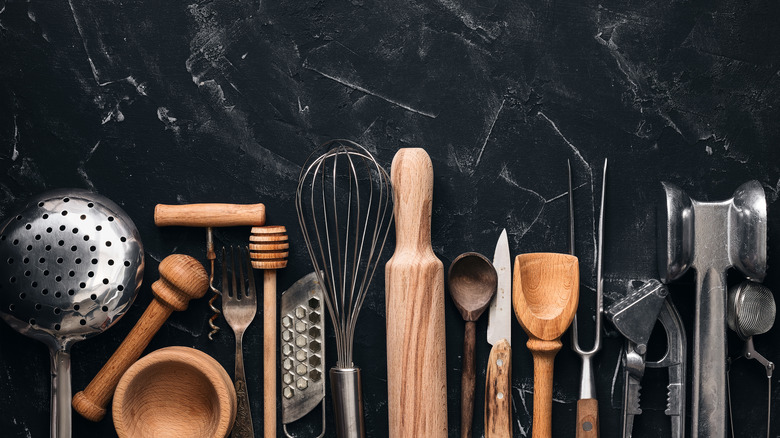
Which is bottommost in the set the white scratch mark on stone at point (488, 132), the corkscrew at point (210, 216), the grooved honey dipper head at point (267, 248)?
the grooved honey dipper head at point (267, 248)

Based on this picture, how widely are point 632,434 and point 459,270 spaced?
33cm

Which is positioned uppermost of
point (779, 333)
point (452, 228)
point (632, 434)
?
point (452, 228)

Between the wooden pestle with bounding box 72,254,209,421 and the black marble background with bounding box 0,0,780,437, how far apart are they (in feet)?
0.11

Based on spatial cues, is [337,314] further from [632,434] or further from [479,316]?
[632,434]

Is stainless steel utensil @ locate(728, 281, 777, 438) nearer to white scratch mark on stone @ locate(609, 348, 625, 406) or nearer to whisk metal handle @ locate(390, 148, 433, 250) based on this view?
white scratch mark on stone @ locate(609, 348, 625, 406)

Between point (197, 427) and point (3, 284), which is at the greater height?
point (3, 284)

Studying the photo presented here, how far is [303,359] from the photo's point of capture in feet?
3.19

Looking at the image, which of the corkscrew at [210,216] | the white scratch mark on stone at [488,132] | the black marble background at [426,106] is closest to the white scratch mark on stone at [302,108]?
the black marble background at [426,106]

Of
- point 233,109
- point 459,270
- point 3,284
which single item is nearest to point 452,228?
point 459,270

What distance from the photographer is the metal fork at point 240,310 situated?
0.97 m

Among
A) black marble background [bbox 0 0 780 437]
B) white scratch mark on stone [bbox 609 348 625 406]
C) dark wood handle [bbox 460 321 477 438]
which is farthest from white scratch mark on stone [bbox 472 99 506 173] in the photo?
white scratch mark on stone [bbox 609 348 625 406]

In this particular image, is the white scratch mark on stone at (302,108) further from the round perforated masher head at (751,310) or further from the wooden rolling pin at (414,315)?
the round perforated masher head at (751,310)

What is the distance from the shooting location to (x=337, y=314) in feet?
3.13

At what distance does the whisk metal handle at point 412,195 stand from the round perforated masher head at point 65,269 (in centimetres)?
36
